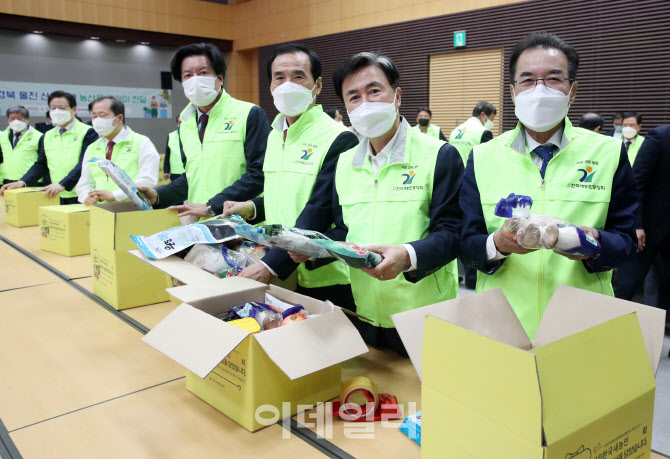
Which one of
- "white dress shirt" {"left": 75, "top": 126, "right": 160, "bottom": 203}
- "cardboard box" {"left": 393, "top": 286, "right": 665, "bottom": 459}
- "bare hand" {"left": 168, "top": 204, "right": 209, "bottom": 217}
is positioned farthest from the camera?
"white dress shirt" {"left": 75, "top": 126, "right": 160, "bottom": 203}

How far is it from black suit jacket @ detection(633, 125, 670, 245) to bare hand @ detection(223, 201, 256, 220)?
2.70 metres

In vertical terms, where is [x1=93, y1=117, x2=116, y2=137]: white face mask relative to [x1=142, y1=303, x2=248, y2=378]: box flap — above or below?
above

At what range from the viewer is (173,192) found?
273 centimetres

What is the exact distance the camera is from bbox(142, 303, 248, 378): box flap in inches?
43.0

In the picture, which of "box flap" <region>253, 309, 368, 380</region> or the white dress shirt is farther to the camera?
the white dress shirt

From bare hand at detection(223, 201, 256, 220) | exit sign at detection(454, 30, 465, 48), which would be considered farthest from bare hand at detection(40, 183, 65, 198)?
exit sign at detection(454, 30, 465, 48)

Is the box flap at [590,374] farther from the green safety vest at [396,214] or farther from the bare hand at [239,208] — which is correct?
the bare hand at [239,208]

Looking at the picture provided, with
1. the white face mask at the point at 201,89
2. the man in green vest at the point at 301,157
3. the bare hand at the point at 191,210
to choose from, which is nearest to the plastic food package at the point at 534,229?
the man in green vest at the point at 301,157

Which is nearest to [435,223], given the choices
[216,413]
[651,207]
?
[216,413]

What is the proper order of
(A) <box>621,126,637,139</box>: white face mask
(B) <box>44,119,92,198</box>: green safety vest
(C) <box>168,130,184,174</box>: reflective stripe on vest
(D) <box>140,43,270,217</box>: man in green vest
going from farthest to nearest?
(A) <box>621,126,637,139</box>: white face mask, (B) <box>44,119,92,198</box>: green safety vest, (C) <box>168,130,184,174</box>: reflective stripe on vest, (D) <box>140,43,270,217</box>: man in green vest

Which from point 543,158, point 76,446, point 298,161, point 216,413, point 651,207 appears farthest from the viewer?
point 651,207

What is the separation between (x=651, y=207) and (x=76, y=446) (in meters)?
3.76

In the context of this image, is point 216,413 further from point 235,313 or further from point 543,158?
point 543,158

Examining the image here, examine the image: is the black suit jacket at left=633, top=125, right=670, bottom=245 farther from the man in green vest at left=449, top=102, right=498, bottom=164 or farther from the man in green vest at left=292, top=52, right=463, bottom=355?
the man in green vest at left=292, top=52, right=463, bottom=355
